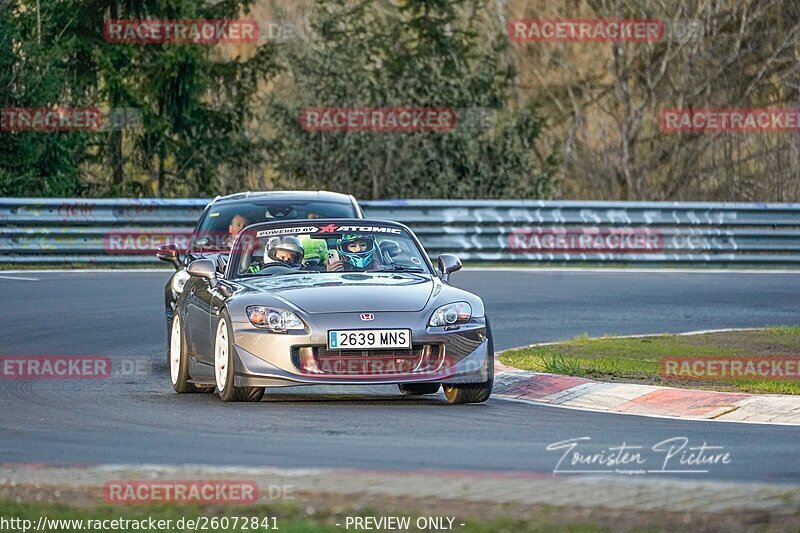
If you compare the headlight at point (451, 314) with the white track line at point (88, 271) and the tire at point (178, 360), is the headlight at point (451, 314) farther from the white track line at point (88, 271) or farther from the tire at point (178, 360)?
the white track line at point (88, 271)

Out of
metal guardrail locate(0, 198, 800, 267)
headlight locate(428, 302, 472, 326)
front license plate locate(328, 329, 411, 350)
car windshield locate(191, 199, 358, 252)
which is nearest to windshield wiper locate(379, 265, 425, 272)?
headlight locate(428, 302, 472, 326)

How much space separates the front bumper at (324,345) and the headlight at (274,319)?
0.04 meters

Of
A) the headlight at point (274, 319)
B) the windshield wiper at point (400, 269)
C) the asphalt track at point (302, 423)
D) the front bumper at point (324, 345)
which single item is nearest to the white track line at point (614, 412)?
the asphalt track at point (302, 423)

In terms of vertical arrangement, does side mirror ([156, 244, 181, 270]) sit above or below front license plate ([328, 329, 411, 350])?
below

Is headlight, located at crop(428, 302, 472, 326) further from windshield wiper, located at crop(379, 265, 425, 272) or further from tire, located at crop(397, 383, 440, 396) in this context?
windshield wiper, located at crop(379, 265, 425, 272)

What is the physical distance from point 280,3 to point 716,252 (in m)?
22.7

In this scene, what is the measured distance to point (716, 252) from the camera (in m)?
26.6

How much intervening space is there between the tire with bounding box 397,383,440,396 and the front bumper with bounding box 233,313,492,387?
94cm

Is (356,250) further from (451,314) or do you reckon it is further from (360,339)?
(360,339)

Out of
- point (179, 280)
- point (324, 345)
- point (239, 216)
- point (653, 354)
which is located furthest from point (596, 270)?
point (324, 345)

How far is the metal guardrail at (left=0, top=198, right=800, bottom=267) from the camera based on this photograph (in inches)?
1033

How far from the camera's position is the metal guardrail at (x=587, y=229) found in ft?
86.1

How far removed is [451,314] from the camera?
11562 mm

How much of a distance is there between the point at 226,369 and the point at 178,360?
1321mm
